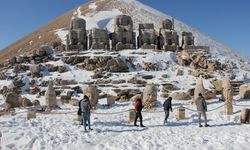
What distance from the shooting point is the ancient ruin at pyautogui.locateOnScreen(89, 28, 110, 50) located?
169 ft

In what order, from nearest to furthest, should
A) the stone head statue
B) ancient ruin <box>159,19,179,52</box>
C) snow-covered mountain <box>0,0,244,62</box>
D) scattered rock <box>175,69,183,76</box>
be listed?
scattered rock <box>175,69,183,76</box> → ancient ruin <box>159,19,179,52</box> → the stone head statue → snow-covered mountain <box>0,0,244,62</box>

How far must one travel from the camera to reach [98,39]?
5266 centimetres

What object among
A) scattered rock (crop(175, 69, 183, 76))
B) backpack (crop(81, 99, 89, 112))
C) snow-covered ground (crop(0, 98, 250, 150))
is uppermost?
scattered rock (crop(175, 69, 183, 76))

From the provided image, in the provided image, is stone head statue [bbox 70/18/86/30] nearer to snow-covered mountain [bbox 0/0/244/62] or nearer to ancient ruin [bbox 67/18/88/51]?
ancient ruin [bbox 67/18/88/51]

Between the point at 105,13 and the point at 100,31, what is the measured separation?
5015 centimetres

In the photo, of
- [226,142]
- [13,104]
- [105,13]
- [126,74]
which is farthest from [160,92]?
[105,13]

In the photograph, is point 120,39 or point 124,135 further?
point 120,39

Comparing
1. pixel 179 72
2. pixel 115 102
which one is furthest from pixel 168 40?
pixel 115 102

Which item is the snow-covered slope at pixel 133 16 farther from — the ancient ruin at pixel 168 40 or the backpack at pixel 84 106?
the backpack at pixel 84 106

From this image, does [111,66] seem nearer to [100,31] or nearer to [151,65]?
[151,65]

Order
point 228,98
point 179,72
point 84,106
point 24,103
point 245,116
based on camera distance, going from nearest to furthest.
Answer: point 84,106 < point 245,116 < point 228,98 < point 24,103 < point 179,72

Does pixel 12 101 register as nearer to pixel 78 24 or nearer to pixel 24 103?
pixel 24 103

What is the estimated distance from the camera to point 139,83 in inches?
1502

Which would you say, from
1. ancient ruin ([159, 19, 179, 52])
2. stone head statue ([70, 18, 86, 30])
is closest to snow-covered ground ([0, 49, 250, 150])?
ancient ruin ([159, 19, 179, 52])
